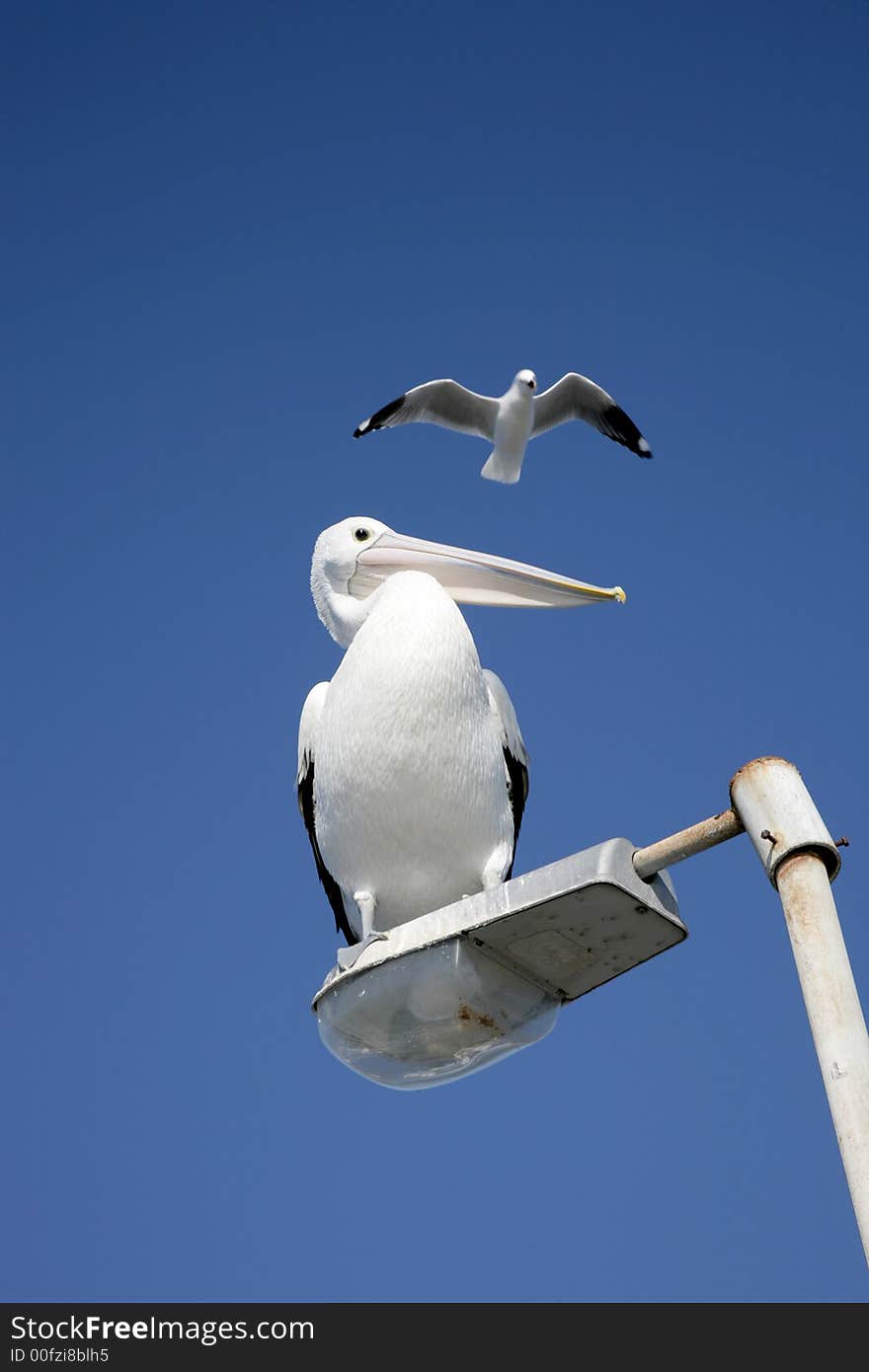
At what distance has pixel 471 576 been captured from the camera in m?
8.30

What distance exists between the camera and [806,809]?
3.97 metres

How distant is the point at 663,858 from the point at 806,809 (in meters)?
0.64

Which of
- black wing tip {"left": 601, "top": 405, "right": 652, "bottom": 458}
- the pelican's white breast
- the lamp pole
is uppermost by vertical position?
black wing tip {"left": 601, "top": 405, "right": 652, "bottom": 458}

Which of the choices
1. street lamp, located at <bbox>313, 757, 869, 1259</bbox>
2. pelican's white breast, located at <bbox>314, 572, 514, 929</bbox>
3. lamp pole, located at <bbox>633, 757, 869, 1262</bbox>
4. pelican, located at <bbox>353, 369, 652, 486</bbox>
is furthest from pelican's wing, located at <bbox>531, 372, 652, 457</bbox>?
lamp pole, located at <bbox>633, 757, 869, 1262</bbox>

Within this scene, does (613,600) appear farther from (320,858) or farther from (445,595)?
(320,858)

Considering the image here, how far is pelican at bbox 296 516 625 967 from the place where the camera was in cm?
718

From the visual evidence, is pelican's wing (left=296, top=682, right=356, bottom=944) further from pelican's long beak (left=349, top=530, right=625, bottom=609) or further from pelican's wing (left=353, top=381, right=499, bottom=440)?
pelican's wing (left=353, top=381, right=499, bottom=440)

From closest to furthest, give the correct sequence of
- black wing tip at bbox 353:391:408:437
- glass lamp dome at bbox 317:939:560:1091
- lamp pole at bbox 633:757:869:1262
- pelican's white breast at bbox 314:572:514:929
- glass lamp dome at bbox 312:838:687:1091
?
lamp pole at bbox 633:757:869:1262 → glass lamp dome at bbox 312:838:687:1091 → glass lamp dome at bbox 317:939:560:1091 → pelican's white breast at bbox 314:572:514:929 → black wing tip at bbox 353:391:408:437

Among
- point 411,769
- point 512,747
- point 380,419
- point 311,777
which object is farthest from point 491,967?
point 380,419

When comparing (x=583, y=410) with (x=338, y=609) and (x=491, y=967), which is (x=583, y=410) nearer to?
(x=338, y=609)

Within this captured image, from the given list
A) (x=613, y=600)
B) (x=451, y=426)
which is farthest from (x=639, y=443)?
(x=613, y=600)

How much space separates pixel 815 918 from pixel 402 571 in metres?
4.96

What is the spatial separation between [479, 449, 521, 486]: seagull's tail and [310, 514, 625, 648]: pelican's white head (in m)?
7.18

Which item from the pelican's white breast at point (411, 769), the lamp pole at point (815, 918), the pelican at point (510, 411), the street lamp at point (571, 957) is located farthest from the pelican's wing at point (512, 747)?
the pelican at point (510, 411)
